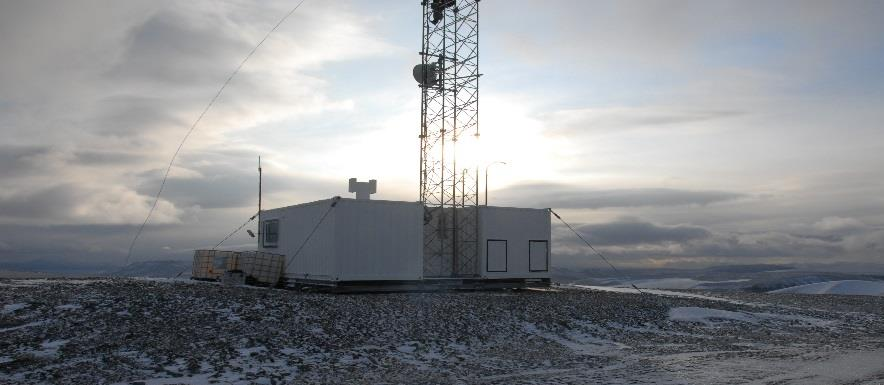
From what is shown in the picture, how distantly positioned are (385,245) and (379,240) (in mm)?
372

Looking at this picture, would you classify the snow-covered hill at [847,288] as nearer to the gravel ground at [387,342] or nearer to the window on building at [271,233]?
the gravel ground at [387,342]

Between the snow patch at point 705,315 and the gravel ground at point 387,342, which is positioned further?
the snow patch at point 705,315

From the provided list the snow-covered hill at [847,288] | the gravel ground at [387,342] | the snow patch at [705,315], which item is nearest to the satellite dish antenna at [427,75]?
the gravel ground at [387,342]

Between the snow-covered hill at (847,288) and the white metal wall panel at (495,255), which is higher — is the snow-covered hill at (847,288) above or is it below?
below

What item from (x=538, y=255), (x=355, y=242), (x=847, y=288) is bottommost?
(x=847, y=288)

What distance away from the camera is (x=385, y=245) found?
96.0 feet

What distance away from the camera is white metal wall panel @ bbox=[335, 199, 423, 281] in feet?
92.7

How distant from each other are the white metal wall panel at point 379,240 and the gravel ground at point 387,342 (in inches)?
155

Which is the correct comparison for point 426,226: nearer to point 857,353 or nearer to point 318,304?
point 318,304

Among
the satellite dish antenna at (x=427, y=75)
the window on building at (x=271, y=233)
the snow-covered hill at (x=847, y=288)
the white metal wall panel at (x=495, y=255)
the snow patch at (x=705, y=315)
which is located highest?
the satellite dish antenna at (x=427, y=75)

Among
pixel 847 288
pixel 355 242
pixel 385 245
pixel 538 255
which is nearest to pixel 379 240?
pixel 385 245

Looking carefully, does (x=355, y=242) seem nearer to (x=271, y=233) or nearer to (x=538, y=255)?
(x=271, y=233)

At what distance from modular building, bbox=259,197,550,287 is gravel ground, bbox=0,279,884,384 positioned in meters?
4.08

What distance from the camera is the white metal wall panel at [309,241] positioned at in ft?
92.8
